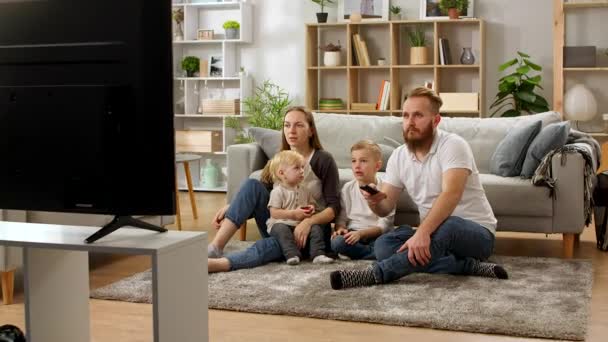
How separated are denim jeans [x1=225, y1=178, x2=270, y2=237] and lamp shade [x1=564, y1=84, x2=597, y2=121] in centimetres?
337

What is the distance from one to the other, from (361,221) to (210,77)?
3892 millimetres

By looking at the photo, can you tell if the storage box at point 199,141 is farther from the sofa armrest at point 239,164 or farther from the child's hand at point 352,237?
the child's hand at point 352,237

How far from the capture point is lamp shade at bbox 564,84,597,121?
6.85 metres

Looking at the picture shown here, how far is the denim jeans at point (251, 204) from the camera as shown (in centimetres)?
440

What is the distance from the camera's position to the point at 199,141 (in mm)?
8000

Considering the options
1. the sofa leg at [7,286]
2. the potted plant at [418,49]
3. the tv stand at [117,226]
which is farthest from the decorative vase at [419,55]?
the tv stand at [117,226]

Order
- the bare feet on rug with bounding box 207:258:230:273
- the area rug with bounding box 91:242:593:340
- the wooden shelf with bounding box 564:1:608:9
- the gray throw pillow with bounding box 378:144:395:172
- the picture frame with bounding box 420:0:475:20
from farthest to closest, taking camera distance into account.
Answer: the picture frame with bounding box 420:0:475:20, the wooden shelf with bounding box 564:1:608:9, the gray throw pillow with bounding box 378:144:395:172, the bare feet on rug with bounding box 207:258:230:273, the area rug with bounding box 91:242:593:340

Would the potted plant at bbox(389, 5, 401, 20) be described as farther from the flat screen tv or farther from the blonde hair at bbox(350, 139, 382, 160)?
the flat screen tv

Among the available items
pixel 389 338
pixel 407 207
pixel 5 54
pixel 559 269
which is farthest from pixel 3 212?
pixel 559 269

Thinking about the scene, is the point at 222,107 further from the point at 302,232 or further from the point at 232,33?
the point at 302,232

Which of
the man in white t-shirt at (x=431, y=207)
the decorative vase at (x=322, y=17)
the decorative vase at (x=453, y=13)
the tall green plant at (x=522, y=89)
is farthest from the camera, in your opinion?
the decorative vase at (x=322, y=17)

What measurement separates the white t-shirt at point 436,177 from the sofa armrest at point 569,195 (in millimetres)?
741

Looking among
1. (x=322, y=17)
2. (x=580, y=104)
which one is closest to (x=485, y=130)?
(x=580, y=104)

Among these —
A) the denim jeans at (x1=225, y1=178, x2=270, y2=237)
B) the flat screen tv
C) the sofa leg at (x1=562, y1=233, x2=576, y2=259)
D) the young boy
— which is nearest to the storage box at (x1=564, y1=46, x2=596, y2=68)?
the sofa leg at (x1=562, y1=233, x2=576, y2=259)
